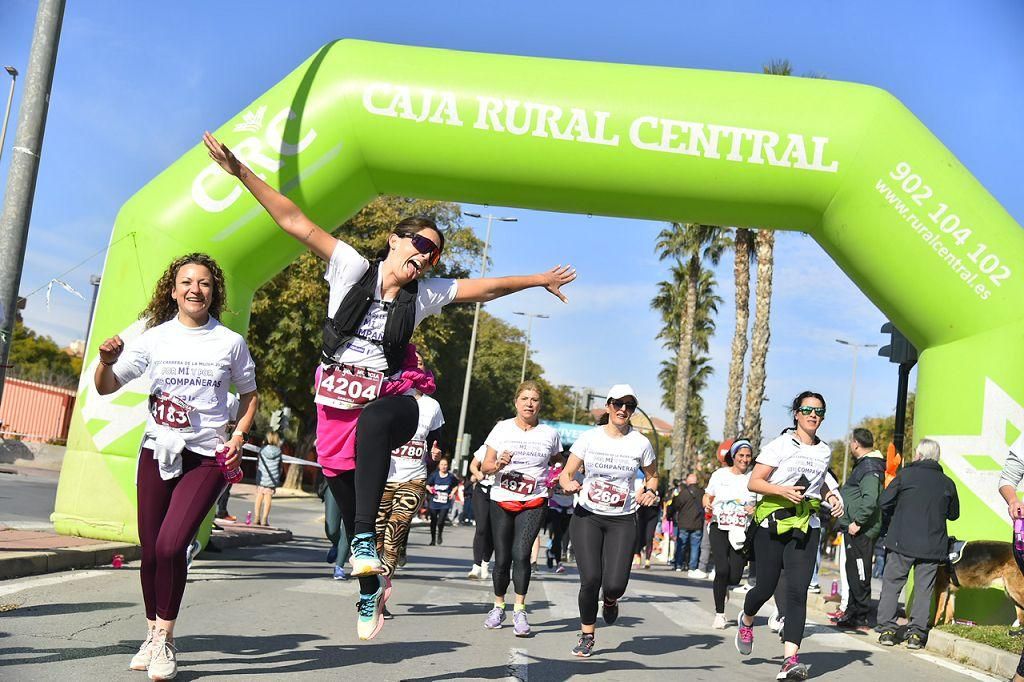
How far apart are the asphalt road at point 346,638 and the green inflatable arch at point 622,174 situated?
1991mm

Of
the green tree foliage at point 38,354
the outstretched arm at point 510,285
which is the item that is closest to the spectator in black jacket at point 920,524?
the outstretched arm at point 510,285

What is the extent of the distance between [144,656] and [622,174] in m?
7.12

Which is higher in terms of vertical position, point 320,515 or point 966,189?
point 966,189

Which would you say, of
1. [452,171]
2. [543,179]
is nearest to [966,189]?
[543,179]

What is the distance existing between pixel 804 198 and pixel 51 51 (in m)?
7.11

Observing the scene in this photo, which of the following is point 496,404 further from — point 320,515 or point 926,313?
point 926,313

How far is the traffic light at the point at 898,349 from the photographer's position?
13.0m

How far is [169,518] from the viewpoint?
482cm

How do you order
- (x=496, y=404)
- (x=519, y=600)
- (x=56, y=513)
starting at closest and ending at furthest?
(x=519, y=600) → (x=56, y=513) → (x=496, y=404)

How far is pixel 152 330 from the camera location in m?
5.23

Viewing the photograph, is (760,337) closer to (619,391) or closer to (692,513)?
(692,513)

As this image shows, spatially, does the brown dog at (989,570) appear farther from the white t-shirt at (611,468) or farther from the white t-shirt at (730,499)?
the white t-shirt at (611,468)

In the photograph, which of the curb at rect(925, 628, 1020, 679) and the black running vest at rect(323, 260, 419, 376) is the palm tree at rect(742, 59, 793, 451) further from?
the black running vest at rect(323, 260, 419, 376)

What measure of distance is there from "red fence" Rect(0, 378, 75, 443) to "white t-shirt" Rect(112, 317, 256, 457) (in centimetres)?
3137
